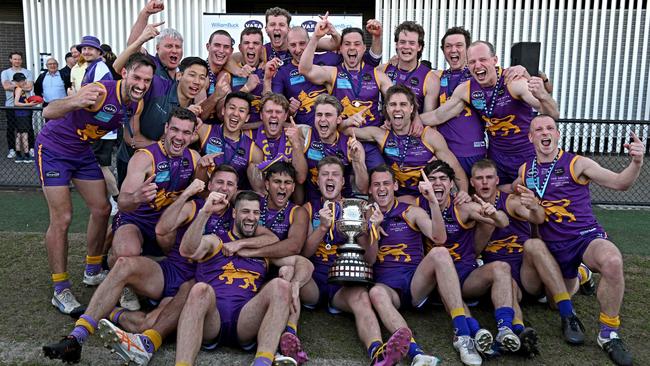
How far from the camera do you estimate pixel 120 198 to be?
4.09 metres

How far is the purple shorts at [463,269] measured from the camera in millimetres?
4238

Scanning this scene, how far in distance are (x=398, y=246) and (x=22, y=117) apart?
7.21 meters

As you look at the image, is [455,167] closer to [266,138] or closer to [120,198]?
[266,138]

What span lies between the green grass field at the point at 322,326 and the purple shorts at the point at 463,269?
0.35 m

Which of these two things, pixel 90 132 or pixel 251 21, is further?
pixel 251 21

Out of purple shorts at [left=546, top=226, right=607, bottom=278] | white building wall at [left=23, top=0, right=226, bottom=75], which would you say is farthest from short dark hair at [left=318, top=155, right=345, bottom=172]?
white building wall at [left=23, top=0, right=226, bottom=75]

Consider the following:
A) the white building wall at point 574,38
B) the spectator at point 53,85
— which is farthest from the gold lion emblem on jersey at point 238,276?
the white building wall at point 574,38

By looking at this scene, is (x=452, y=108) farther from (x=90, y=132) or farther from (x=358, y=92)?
(x=90, y=132)

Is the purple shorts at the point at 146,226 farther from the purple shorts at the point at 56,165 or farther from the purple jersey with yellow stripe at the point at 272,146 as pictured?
the purple jersey with yellow stripe at the point at 272,146

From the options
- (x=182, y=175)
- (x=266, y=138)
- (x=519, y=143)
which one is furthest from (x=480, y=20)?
(x=182, y=175)

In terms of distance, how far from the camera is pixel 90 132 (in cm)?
443

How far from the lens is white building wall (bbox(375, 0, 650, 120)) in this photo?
39.8 feet

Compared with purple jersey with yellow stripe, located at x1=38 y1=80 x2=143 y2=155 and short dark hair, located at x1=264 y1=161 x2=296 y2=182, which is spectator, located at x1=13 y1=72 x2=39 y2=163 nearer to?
purple jersey with yellow stripe, located at x1=38 y1=80 x2=143 y2=155

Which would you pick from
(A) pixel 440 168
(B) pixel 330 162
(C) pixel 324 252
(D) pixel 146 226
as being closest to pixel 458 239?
(A) pixel 440 168
